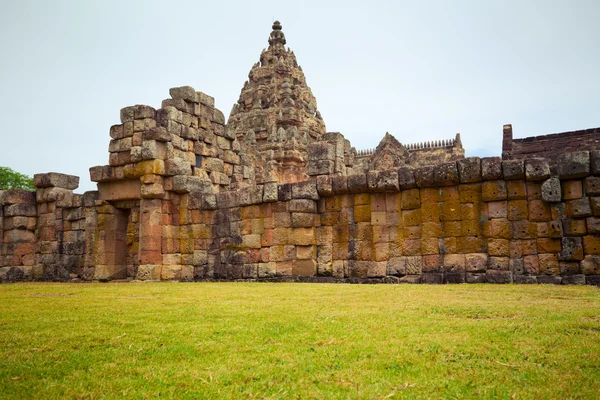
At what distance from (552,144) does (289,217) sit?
755 inches

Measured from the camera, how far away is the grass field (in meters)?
3.83

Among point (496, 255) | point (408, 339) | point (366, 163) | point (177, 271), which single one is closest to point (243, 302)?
point (408, 339)

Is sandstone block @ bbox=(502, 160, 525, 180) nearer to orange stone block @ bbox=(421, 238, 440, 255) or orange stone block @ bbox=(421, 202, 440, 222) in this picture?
orange stone block @ bbox=(421, 202, 440, 222)

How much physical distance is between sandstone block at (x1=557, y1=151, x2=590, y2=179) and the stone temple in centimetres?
3

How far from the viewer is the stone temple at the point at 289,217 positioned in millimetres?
10727

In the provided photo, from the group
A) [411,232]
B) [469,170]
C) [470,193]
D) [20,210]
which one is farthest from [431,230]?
[20,210]

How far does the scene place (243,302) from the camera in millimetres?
8578

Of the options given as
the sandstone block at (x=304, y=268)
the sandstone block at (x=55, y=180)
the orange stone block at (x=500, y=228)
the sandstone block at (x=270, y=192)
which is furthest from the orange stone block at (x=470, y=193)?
the sandstone block at (x=55, y=180)

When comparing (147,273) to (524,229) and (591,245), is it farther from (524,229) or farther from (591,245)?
(591,245)

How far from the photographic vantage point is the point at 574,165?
33.9 feet

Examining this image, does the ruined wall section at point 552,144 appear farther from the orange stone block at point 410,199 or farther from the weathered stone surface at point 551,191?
the weathered stone surface at point 551,191

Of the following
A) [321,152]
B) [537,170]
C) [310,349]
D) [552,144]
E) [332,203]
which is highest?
[552,144]

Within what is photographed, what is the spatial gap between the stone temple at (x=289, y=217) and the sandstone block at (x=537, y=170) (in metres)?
0.02

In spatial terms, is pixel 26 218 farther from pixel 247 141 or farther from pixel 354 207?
pixel 247 141
